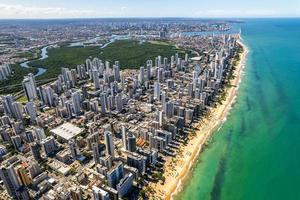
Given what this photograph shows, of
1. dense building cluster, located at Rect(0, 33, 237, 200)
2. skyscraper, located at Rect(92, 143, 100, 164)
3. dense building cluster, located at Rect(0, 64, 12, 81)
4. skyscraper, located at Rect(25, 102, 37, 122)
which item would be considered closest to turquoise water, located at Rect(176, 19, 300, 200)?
dense building cluster, located at Rect(0, 33, 237, 200)

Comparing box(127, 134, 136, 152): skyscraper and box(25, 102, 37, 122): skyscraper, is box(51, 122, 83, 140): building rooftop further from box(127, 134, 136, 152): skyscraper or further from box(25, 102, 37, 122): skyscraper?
box(127, 134, 136, 152): skyscraper

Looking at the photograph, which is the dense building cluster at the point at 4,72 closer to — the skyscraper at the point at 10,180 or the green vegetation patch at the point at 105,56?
the green vegetation patch at the point at 105,56

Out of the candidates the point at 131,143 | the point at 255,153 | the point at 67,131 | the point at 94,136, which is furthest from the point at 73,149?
the point at 255,153

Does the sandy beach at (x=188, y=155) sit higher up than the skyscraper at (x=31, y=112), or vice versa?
the skyscraper at (x=31, y=112)


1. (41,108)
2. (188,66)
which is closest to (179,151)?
(41,108)

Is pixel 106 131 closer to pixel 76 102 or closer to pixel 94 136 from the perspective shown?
pixel 94 136

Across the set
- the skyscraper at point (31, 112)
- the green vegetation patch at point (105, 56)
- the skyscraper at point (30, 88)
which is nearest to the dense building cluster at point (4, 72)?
the green vegetation patch at point (105, 56)
